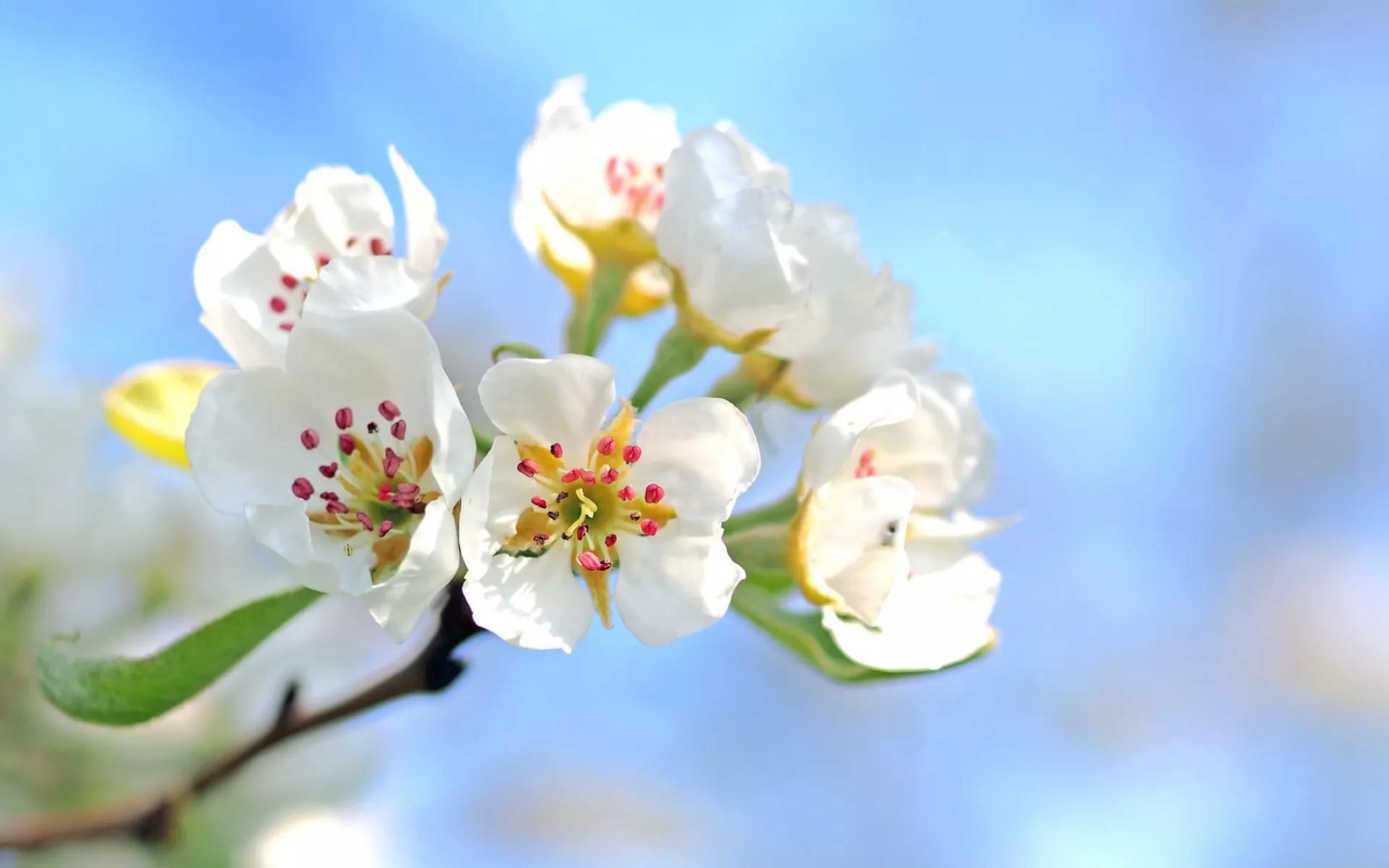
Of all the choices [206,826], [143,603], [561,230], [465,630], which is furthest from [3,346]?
[465,630]

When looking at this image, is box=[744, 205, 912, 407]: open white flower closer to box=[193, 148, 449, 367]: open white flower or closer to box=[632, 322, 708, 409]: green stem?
box=[632, 322, 708, 409]: green stem

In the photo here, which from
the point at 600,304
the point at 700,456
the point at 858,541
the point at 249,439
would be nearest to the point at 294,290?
the point at 249,439

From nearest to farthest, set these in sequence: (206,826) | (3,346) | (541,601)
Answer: (541,601) → (206,826) → (3,346)

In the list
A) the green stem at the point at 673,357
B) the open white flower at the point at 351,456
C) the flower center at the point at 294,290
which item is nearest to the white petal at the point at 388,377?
the open white flower at the point at 351,456

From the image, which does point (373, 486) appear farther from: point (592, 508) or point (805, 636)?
point (805, 636)

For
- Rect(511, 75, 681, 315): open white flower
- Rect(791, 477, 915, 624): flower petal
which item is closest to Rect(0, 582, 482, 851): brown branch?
Rect(791, 477, 915, 624): flower petal

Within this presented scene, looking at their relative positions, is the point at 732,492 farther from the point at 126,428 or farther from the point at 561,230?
the point at 126,428
